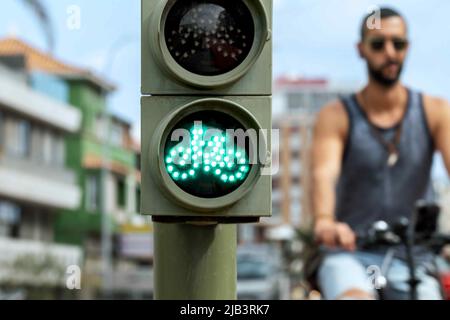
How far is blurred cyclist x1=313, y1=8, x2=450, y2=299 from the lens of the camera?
879 cm

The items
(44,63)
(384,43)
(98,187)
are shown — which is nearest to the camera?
(384,43)

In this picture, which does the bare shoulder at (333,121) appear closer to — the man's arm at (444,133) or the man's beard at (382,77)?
the man's beard at (382,77)

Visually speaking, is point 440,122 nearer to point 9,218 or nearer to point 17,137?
point 9,218

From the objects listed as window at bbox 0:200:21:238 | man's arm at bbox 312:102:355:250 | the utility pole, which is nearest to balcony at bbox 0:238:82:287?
window at bbox 0:200:21:238

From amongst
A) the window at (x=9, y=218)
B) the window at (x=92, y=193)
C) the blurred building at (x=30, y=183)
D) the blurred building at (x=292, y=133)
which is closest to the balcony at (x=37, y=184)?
the blurred building at (x=30, y=183)

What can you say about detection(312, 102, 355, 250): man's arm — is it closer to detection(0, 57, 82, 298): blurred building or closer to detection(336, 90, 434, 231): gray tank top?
detection(336, 90, 434, 231): gray tank top

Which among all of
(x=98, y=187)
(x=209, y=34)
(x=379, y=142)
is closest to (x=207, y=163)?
(x=209, y=34)

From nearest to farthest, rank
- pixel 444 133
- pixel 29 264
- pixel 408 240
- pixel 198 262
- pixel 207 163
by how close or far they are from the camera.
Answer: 1. pixel 207 163
2. pixel 198 262
3. pixel 408 240
4. pixel 444 133
5. pixel 29 264

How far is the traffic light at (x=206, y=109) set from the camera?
260 cm

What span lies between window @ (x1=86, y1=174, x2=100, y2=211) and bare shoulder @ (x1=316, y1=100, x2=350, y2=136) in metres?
43.6

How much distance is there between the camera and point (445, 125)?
29.7 ft

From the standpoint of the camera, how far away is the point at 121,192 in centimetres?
5566

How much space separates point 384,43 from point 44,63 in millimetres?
39680
